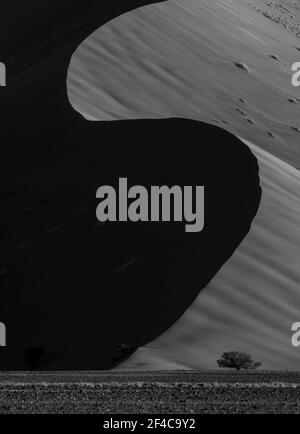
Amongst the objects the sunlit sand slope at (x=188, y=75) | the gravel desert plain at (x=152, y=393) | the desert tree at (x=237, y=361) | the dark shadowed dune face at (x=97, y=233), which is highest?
the gravel desert plain at (x=152, y=393)

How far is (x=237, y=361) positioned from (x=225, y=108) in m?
18.5

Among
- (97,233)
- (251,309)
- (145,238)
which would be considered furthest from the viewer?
(97,233)

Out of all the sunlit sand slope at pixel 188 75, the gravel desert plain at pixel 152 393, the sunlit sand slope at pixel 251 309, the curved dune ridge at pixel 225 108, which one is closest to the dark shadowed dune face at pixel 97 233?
the sunlit sand slope at pixel 251 309

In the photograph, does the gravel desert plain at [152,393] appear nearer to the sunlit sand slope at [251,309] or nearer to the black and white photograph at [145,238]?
the black and white photograph at [145,238]

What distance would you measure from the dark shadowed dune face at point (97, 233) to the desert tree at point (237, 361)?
1.82 m

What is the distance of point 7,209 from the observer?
3294cm

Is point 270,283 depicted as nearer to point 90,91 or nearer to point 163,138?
point 163,138

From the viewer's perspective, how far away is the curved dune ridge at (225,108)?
82.8 ft

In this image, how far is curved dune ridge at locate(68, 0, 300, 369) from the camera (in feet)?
82.8

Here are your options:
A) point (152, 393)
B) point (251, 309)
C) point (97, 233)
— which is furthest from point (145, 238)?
point (152, 393)

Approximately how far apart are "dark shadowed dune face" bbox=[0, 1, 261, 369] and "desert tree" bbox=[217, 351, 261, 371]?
1816 mm

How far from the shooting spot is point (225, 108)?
135 ft

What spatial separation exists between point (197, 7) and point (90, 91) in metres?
14.0

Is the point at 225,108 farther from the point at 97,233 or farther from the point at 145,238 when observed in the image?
the point at 145,238
